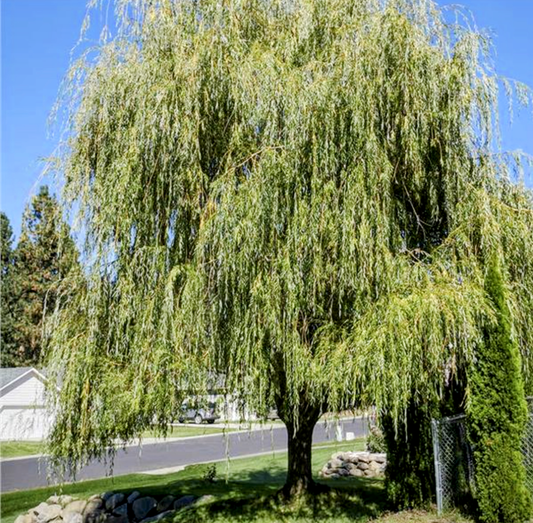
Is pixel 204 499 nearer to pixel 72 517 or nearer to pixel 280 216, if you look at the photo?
pixel 72 517

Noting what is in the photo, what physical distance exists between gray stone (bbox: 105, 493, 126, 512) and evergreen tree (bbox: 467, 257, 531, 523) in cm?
551

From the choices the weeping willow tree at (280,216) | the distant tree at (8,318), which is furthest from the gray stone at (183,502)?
the distant tree at (8,318)

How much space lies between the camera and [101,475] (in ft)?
43.7

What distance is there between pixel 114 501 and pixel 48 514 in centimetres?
98

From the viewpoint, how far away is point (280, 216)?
5.88 meters

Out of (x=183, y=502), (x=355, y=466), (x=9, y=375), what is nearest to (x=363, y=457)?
(x=355, y=466)

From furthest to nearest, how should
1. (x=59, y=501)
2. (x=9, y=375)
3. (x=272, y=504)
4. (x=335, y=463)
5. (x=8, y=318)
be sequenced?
(x=8, y=318) < (x=9, y=375) < (x=335, y=463) < (x=59, y=501) < (x=272, y=504)

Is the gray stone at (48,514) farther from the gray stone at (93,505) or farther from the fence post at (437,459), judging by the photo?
the fence post at (437,459)

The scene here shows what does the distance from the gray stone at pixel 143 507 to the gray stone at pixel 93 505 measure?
27.1 inches

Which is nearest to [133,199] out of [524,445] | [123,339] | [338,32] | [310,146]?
[123,339]

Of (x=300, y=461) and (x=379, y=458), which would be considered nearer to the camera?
(x=300, y=461)

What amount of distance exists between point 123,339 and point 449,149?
4.23m

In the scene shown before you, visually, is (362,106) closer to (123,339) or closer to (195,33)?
(195,33)

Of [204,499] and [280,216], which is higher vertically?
[280,216]
